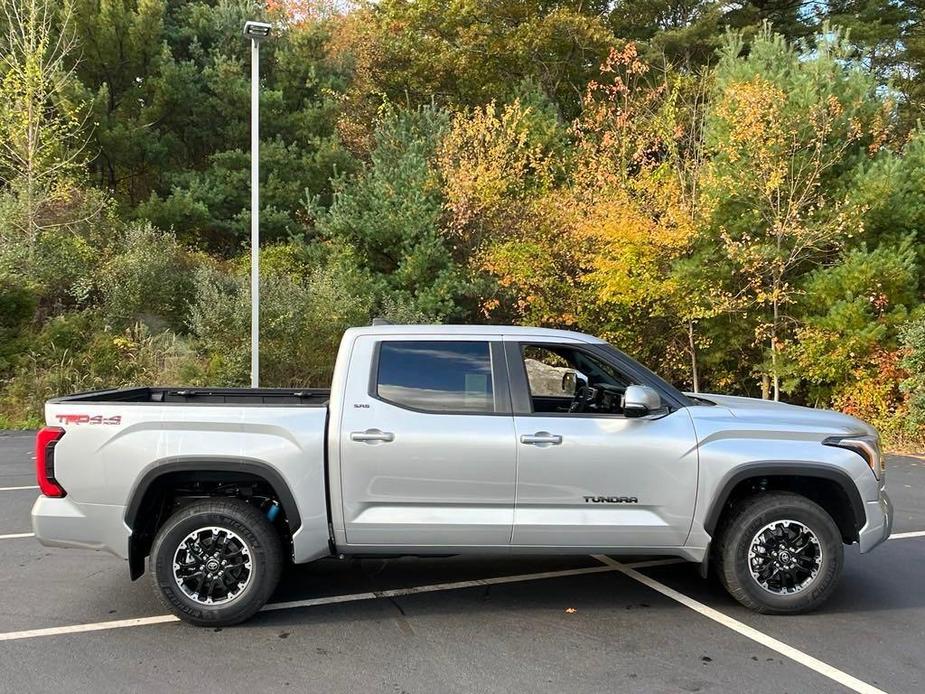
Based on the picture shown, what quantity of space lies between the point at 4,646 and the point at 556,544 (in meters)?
3.29

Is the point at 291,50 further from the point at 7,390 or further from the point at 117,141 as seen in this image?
the point at 7,390

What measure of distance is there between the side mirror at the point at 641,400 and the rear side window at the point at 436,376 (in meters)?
0.86

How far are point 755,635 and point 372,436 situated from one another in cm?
264

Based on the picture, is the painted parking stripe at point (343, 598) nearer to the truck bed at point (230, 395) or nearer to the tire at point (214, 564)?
the tire at point (214, 564)

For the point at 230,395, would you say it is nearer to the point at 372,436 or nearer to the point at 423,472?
the point at 372,436

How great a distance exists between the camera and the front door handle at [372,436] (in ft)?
14.2

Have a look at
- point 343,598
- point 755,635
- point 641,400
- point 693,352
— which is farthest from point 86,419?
point 693,352

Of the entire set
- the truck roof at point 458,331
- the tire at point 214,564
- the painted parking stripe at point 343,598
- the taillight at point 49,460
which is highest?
the truck roof at point 458,331

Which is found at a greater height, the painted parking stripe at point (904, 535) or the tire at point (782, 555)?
the tire at point (782, 555)

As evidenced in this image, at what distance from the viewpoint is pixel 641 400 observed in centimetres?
429

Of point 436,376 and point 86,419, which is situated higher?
point 436,376

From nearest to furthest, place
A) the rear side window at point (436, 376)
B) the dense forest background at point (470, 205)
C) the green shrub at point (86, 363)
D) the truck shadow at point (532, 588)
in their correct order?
the rear side window at point (436, 376) < the truck shadow at point (532, 588) < the dense forest background at point (470, 205) < the green shrub at point (86, 363)

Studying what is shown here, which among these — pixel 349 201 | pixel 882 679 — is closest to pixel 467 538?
pixel 882 679

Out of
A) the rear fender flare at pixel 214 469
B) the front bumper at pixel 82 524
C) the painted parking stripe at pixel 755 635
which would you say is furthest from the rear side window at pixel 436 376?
the painted parking stripe at pixel 755 635
